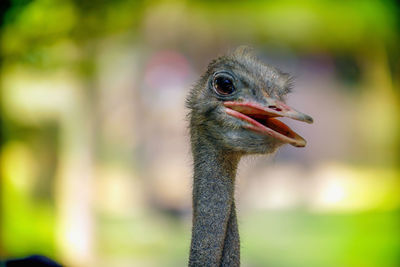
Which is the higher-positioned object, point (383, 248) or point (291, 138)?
point (383, 248)

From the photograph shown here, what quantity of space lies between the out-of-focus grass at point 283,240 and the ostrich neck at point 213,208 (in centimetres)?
557

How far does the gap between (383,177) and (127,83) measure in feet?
13.6

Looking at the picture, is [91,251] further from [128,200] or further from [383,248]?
[383,248]


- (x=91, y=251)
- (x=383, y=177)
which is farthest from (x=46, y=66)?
(x=383, y=177)

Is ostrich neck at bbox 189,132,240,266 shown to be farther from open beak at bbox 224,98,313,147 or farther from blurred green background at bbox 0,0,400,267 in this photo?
blurred green background at bbox 0,0,400,267

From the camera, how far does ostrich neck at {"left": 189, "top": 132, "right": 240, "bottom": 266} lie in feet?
7.93

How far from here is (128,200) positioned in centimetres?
1022

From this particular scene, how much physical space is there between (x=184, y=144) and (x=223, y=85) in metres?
6.24

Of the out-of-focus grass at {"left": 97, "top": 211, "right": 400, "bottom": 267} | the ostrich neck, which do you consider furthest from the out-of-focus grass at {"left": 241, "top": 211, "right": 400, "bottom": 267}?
the ostrich neck

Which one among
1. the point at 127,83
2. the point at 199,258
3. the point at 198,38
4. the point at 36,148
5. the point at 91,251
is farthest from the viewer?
the point at 36,148

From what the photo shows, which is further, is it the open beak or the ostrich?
the ostrich

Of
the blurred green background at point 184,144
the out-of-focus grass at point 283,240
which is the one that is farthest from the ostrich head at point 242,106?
the out-of-focus grass at point 283,240

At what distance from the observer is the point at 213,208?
2459 millimetres

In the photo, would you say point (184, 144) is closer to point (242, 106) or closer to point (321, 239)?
point (321, 239)
